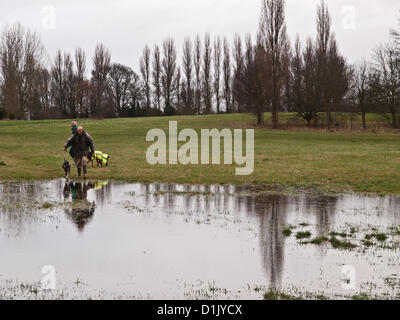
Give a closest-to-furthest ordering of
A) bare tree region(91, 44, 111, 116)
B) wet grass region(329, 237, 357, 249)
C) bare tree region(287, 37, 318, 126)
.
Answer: wet grass region(329, 237, 357, 249) < bare tree region(287, 37, 318, 126) < bare tree region(91, 44, 111, 116)

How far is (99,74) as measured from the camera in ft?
261

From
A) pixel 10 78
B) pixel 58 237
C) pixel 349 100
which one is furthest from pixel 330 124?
pixel 58 237

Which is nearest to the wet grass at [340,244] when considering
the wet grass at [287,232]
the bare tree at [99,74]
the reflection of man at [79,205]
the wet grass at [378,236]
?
the wet grass at [378,236]

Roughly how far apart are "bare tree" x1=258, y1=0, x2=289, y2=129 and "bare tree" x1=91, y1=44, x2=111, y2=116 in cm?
3617

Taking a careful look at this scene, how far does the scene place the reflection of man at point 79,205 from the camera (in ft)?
37.0

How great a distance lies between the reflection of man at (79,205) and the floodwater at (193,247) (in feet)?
0.09

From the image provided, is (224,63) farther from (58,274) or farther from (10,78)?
(58,274)

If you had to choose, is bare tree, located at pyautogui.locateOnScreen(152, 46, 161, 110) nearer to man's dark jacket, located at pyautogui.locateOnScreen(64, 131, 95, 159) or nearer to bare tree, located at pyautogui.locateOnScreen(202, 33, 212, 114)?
bare tree, located at pyautogui.locateOnScreen(202, 33, 212, 114)

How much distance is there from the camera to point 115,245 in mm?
9016

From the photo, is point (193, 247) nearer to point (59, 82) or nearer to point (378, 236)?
point (378, 236)

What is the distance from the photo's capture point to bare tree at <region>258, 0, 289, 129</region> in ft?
164

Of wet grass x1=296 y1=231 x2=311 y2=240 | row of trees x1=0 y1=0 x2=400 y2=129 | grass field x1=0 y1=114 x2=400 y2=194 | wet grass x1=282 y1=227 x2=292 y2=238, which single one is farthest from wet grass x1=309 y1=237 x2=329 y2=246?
row of trees x1=0 y1=0 x2=400 y2=129

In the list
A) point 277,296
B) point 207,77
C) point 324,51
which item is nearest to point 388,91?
point 324,51

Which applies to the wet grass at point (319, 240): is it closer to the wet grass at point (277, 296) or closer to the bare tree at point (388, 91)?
the wet grass at point (277, 296)
